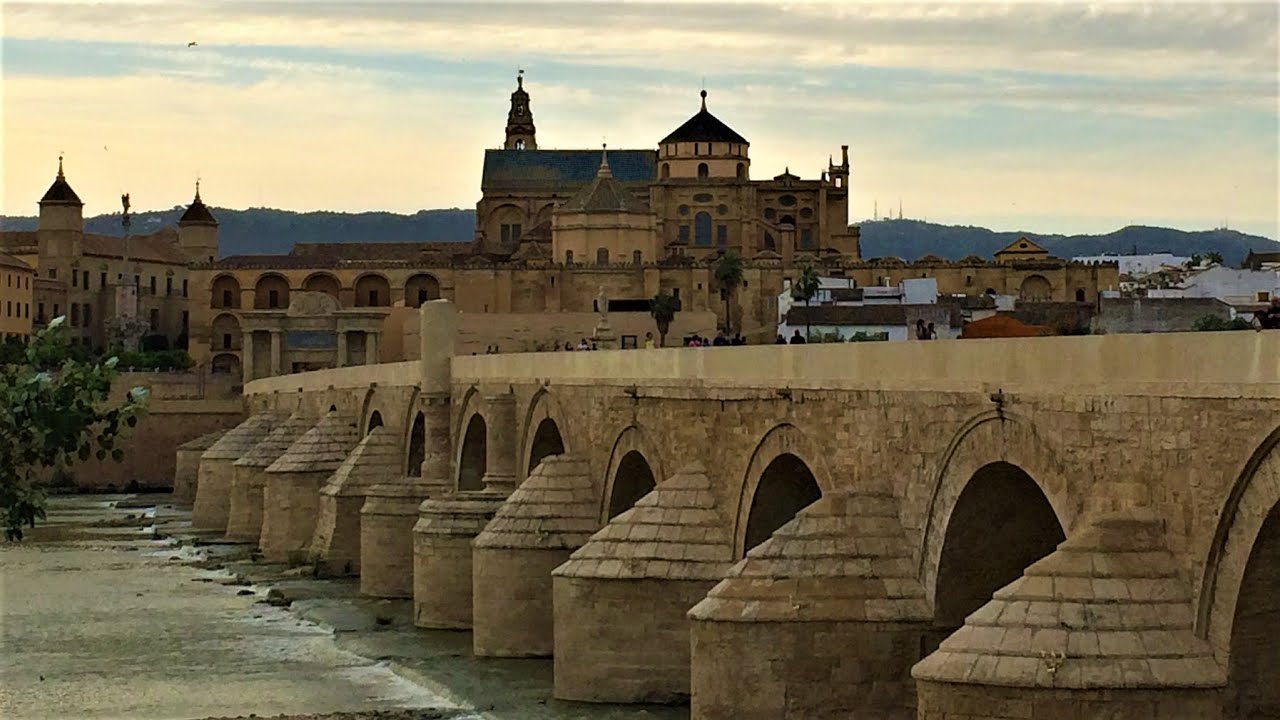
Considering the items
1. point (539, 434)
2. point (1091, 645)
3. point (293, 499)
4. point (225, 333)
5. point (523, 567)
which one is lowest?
point (293, 499)

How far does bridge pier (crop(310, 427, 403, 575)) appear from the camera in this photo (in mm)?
37281

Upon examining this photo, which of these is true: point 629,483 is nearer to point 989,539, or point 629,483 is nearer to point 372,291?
point 989,539

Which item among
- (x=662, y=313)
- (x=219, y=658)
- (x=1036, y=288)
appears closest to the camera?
(x=219, y=658)

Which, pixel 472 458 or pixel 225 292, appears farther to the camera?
pixel 225 292

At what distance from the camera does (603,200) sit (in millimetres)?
100188

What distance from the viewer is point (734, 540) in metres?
21.4

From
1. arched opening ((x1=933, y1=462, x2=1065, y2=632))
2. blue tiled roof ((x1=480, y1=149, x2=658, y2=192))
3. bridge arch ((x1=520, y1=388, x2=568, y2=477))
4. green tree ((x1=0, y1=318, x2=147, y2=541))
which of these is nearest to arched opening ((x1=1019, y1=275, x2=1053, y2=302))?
blue tiled roof ((x1=480, y1=149, x2=658, y2=192))

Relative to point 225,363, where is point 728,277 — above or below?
above

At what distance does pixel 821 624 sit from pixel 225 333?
3532 inches

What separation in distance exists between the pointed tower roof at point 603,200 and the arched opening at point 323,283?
11598 mm

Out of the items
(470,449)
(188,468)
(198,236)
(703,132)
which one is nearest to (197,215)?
(198,236)

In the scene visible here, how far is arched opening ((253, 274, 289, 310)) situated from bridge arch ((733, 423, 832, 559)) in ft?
282

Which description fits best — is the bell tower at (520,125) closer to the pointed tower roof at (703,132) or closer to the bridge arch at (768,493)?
the pointed tower roof at (703,132)

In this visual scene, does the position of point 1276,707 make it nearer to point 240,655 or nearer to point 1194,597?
point 1194,597
